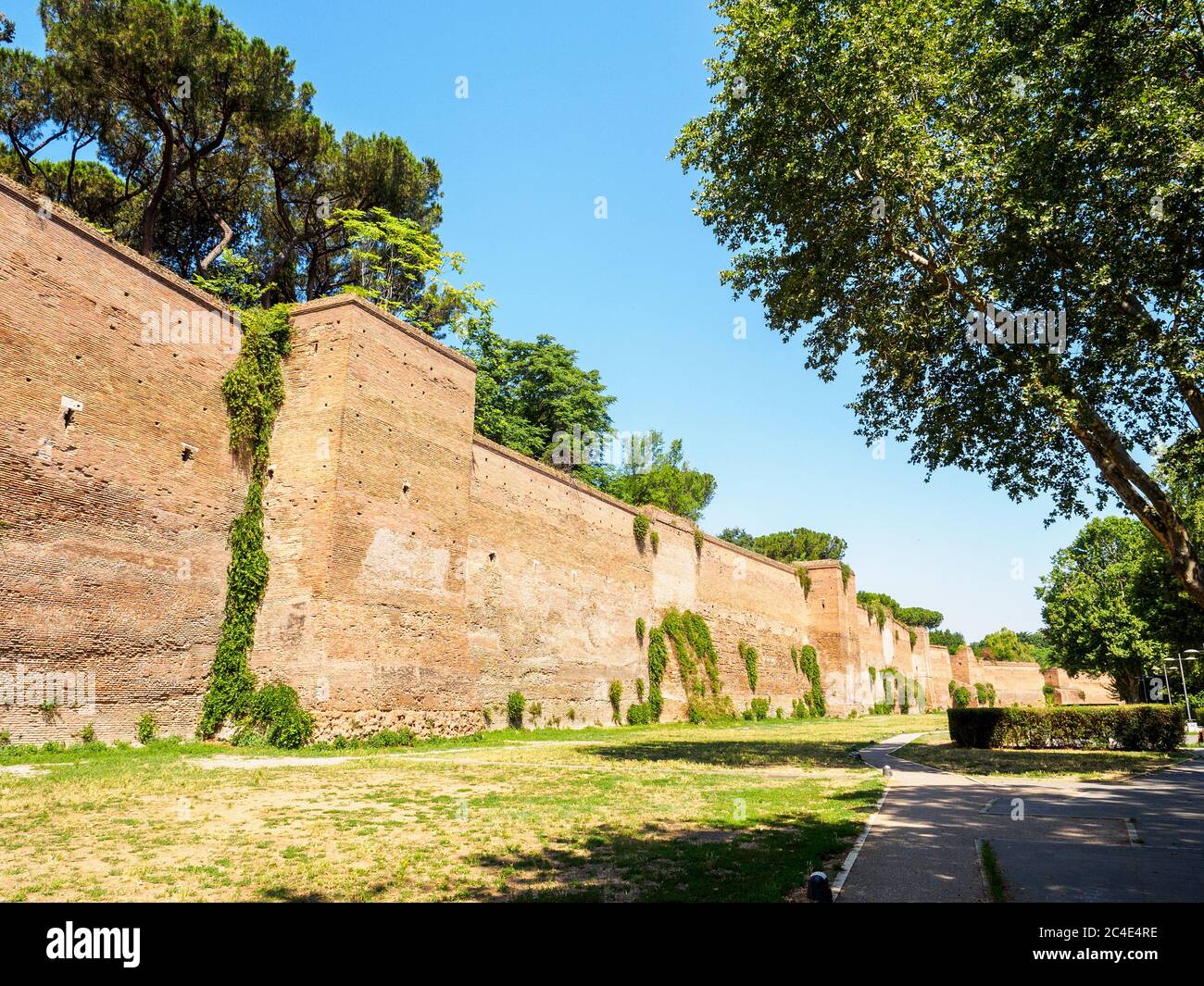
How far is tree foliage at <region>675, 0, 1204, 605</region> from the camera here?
427 inches

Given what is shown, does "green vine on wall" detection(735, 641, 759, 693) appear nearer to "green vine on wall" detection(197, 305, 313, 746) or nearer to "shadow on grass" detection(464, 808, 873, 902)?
"green vine on wall" detection(197, 305, 313, 746)

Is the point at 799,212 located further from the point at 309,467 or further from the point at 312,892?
the point at 312,892

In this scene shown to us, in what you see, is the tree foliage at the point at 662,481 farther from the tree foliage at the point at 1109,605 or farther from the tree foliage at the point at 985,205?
the tree foliage at the point at 985,205

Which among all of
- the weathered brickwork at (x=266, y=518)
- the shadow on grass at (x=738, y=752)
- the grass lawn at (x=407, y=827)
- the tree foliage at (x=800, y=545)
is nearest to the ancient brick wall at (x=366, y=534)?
the weathered brickwork at (x=266, y=518)

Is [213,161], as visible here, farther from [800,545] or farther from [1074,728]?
[800,545]

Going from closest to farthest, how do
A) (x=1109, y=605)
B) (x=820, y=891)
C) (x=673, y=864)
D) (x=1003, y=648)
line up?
(x=820, y=891) < (x=673, y=864) < (x=1109, y=605) < (x=1003, y=648)

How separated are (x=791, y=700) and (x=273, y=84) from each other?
117ft

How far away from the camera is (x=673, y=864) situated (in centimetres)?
584

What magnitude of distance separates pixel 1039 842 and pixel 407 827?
217 inches

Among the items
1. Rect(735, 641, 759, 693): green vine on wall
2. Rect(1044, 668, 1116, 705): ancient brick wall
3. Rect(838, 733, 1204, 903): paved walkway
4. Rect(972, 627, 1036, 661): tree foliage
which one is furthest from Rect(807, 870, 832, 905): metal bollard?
Rect(972, 627, 1036, 661): tree foliage

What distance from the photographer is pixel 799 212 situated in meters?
14.7

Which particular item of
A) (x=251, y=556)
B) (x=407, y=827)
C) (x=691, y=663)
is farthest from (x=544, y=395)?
(x=407, y=827)

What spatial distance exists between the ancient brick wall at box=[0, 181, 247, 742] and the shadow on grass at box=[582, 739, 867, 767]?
855cm
